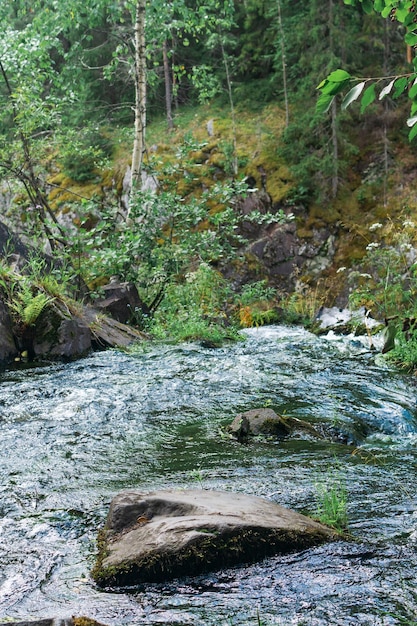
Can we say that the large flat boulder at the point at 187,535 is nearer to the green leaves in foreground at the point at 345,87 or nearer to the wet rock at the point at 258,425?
the wet rock at the point at 258,425

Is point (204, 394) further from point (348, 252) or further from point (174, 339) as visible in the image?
point (348, 252)

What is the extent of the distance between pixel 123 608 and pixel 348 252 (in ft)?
47.1

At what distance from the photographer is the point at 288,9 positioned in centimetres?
2034

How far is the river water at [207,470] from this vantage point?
2.04m

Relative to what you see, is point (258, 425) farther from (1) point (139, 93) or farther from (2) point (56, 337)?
(1) point (139, 93)

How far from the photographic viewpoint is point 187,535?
2.28 metres

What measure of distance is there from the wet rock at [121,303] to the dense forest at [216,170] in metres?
0.17

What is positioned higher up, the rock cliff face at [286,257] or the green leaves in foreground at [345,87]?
the green leaves in foreground at [345,87]

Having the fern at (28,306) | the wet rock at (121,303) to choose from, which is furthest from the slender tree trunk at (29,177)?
the fern at (28,306)

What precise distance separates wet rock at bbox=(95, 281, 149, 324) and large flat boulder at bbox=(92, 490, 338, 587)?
7.09 metres

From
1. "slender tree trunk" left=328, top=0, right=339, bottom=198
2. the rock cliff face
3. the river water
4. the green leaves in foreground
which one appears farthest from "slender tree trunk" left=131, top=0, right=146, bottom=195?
the green leaves in foreground

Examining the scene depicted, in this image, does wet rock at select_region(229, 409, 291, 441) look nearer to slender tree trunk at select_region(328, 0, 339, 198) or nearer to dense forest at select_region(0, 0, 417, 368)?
dense forest at select_region(0, 0, 417, 368)

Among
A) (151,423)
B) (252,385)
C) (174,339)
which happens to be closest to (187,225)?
(174,339)

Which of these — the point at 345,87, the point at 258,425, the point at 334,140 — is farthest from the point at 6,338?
the point at 334,140
